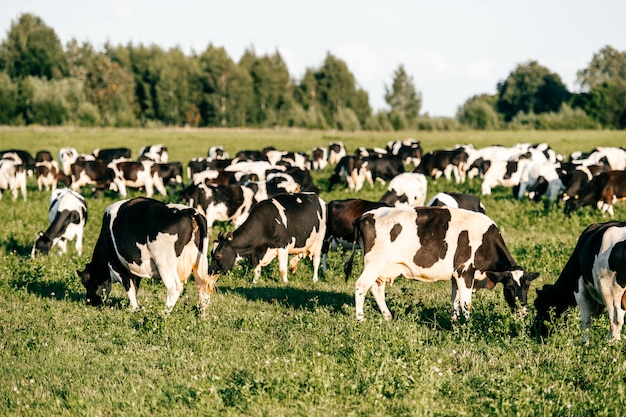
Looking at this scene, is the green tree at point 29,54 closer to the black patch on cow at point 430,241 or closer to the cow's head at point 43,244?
the cow's head at point 43,244

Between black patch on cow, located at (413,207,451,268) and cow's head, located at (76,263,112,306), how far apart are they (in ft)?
16.1

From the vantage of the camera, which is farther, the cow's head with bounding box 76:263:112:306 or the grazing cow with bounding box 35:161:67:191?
the grazing cow with bounding box 35:161:67:191

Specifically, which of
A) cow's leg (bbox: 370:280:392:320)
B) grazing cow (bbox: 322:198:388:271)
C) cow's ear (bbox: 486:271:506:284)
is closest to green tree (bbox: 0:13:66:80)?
grazing cow (bbox: 322:198:388:271)

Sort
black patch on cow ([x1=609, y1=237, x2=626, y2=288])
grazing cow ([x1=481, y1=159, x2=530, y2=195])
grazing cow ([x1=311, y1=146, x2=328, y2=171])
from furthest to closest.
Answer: grazing cow ([x1=311, y1=146, x2=328, y2=171]) < grazing cow ([x1=481, y1=159, x2=530, y2=195]) < black patch on cow ([x1=609, y1=237, x2=626, y2=288])

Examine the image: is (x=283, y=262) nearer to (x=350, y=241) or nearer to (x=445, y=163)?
(x=350, y=241)

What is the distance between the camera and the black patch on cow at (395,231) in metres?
10.2

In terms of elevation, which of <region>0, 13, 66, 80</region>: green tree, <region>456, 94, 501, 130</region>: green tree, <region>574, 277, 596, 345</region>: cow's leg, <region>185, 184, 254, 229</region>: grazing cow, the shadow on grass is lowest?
the shadow on grass

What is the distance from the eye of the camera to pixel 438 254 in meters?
10.1

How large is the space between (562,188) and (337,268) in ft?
40.1

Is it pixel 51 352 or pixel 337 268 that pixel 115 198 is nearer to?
pixel 337 268

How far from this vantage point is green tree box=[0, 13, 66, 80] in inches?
3583

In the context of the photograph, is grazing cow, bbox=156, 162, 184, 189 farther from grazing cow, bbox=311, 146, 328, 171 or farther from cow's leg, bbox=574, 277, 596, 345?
cow's leg, bbox=574, 277, 596, 345

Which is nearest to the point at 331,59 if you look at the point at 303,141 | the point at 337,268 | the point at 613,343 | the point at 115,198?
the point at 303,141

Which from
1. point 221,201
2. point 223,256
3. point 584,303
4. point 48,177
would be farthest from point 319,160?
point 584,303
